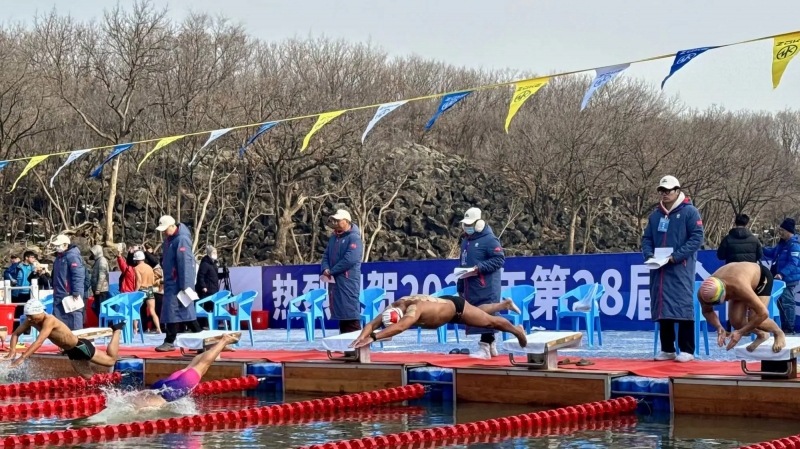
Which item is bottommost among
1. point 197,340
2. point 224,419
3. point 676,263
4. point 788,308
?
Result: point 224,419

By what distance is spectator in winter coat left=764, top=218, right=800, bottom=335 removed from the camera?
52.2ft

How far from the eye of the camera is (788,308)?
53.0 ft

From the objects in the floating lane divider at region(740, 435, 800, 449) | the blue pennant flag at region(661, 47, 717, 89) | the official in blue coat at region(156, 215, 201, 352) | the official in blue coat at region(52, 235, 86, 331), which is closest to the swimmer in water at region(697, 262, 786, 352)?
the floating lane divider at region(740, 435, 800, 449)

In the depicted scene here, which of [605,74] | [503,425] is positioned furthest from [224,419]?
[605,74]

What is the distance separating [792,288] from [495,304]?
20.0ft

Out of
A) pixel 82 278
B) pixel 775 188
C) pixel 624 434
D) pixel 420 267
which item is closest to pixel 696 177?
pixel 775 188

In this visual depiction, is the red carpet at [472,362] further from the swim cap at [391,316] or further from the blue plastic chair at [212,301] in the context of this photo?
the blue plastic chair at [212,301]

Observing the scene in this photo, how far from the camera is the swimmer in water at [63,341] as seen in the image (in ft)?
42.8

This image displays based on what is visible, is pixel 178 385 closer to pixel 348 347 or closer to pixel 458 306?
pixel 348 347

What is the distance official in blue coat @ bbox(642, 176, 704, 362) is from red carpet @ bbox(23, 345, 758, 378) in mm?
440

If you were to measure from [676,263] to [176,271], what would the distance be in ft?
21.8

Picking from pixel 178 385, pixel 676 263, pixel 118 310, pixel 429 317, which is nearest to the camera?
pixel 178 385

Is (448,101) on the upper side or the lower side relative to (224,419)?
upper

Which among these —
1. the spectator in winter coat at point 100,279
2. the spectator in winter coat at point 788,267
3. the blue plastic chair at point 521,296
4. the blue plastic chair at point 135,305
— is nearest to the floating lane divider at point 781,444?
the blue plastic chair at point 521,296
